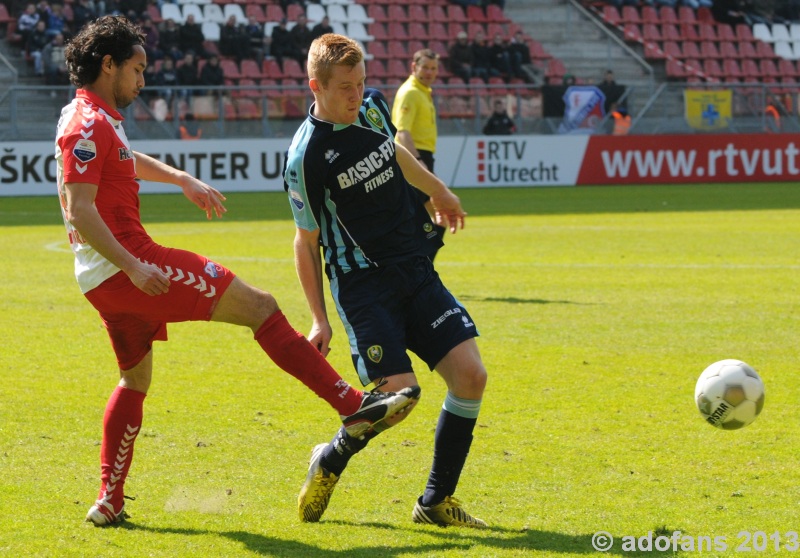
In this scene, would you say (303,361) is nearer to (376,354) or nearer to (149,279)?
(376,354)

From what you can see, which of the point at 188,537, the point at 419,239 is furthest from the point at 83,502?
the point at 419,239

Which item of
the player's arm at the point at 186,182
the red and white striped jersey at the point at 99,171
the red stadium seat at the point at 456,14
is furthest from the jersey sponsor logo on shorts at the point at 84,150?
the red stadium seat at the point at 456,14

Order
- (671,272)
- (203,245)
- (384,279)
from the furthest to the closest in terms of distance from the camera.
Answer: (203,245)
(671,272)
(384,279)

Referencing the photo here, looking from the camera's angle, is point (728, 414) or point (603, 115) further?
point (603, 115)

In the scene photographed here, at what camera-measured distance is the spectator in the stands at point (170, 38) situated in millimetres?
26859

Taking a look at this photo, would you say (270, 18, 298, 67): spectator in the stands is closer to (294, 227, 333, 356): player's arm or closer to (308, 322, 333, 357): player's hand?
(294, 227, 333, 356): player's arm

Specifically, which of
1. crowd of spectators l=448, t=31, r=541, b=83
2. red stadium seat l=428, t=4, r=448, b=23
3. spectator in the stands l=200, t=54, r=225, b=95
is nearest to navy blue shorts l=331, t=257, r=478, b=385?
spectator in the stands l=200, t=54, r=225, b=95

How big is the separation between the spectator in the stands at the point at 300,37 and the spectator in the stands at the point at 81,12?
184 inches

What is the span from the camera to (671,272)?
1254 centimetres

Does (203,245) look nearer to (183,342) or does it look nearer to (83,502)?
(183,342)

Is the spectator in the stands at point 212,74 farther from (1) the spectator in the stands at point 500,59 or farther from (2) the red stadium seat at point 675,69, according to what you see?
(2) the red stadium seat at point 675,69

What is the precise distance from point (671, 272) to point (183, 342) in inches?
229

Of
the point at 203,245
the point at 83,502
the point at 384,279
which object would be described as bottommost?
the point at 203,245

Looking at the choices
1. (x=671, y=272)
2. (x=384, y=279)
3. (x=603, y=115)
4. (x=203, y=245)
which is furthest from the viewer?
(x=603, y=115)
